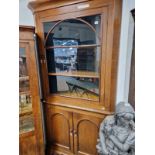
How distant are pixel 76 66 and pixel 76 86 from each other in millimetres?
215

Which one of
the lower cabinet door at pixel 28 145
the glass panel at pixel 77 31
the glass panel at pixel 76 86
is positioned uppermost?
the glass panel at pixel 77 31

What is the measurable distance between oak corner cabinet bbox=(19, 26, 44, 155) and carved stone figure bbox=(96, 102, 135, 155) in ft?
2.44

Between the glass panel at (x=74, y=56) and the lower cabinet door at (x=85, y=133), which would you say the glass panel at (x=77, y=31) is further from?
the lower cabinet door at (x=85, y=133)

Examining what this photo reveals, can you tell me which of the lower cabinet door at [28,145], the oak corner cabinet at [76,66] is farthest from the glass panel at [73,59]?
the lower cabinet door at [28,145]

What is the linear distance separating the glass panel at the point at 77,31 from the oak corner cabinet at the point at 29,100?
0.67 feet

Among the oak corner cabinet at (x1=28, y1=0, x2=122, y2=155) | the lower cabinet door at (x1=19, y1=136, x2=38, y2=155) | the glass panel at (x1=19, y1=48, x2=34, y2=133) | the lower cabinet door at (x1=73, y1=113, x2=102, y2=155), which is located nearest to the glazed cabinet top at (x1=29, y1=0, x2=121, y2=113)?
the oak corner cabinet at (x1=28, y1=0, x2=122, y2=155)

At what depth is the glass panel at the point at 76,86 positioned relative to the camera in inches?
63.4

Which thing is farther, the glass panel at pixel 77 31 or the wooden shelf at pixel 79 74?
the wooden shelf at pixel 79 74

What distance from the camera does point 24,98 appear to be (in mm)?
1644

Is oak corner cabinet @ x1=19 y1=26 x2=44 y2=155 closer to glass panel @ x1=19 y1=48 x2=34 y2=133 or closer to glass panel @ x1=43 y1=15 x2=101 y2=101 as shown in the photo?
glass panel @ x1=19 y1=48 x2=34 y2=133

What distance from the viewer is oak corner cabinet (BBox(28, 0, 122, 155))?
1418 mm
